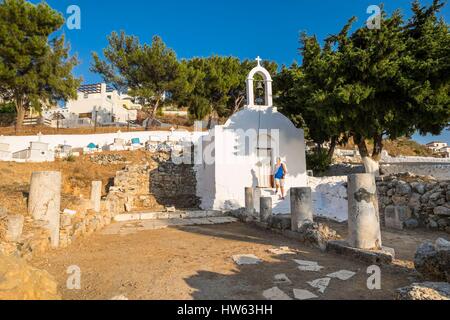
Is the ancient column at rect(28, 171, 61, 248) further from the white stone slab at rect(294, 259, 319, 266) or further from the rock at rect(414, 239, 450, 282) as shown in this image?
the rock at rect(414, 239, 450, 282)

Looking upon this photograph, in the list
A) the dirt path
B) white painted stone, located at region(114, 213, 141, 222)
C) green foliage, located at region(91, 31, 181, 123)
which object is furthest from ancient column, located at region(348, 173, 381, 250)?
green foliage, located at region(91, 31, 181, 123)

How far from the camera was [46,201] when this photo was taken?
5.81 m

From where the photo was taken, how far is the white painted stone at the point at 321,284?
3729mm

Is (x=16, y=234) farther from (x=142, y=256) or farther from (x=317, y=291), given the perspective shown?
(x=317, y=291)

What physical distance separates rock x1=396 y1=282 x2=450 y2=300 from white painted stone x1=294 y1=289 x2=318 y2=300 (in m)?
0.92

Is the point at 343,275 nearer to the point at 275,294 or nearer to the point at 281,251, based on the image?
the point at 275,294

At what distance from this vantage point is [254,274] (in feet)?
14.3

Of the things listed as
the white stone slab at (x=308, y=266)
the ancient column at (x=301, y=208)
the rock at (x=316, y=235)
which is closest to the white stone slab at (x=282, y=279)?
the white stone slab at (x=308, y=266)

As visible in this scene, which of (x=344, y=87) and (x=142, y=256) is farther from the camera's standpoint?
(x=344, y=87)

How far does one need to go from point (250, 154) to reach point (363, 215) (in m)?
8.15

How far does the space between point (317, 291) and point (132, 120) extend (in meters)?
45.0

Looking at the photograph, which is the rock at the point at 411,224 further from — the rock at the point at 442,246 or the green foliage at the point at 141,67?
the green foliage at the point at 141,67

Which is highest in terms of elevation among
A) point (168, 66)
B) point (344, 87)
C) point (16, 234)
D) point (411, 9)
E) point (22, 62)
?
point (168, 66)

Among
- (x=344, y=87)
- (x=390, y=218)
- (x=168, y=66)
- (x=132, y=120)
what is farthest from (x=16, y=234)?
(x=132, y=120)
